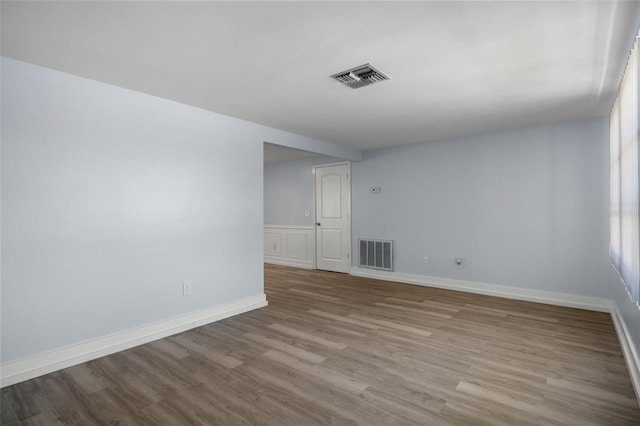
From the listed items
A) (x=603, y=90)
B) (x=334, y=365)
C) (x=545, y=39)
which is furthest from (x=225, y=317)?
(x=603, y=90)

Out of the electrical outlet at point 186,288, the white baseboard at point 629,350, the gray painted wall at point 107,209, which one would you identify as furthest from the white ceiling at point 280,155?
the white baseboard at point 629,350

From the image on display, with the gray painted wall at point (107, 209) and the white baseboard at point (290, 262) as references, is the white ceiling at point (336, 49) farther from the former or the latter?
the white baseboard at point (290, 262)

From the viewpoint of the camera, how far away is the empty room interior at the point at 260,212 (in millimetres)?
2059

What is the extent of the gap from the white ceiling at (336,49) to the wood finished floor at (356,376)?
2.34 metres

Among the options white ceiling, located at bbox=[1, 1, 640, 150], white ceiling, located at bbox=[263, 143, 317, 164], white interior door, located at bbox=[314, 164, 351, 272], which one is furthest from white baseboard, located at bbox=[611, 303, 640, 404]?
white ceiling, located at bbox=[263, 143, 317, 164]

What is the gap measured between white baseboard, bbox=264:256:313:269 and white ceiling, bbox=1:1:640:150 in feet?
13.7

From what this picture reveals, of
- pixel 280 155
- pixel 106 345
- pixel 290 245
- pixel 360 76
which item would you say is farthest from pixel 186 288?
pixel 290 245

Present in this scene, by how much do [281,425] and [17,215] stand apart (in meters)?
2.40

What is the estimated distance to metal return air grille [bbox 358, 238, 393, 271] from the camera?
6032mm

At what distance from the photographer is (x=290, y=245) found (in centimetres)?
759

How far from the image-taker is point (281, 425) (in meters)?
1.94

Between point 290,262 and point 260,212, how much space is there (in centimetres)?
340

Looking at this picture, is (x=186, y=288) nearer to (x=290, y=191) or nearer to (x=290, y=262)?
(x=290, y=262)

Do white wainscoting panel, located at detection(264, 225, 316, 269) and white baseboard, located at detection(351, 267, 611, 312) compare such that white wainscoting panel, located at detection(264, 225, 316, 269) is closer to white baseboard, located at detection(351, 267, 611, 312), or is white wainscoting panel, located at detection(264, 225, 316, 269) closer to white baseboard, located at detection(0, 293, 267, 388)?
white baseboard, located at detection(351, 267, 611, 312)
